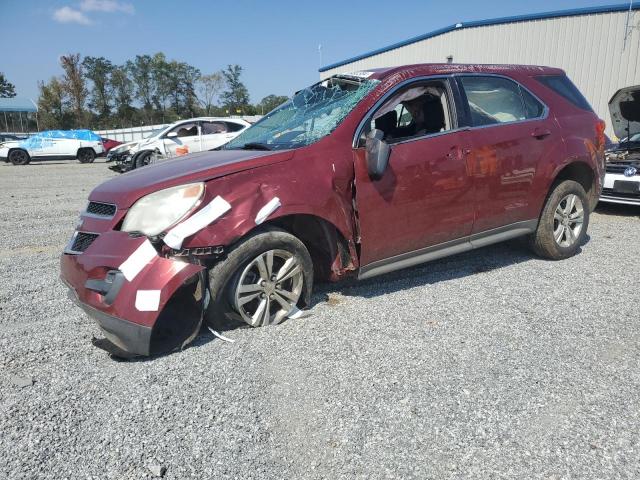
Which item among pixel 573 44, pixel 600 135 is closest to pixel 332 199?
pixel 600 135

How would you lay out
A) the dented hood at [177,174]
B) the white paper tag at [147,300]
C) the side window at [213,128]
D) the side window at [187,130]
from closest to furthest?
the white paper tag at [147,300]
the dented hood at [177,174]
the side window at [187,130]
the side window at [213,128]

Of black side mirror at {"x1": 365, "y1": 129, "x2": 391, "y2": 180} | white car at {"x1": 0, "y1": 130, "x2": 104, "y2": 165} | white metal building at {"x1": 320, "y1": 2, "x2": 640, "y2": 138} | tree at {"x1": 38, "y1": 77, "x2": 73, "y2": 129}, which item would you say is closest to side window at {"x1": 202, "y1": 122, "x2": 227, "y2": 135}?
white metal building at {"x1": 320, "y1": 2, "x2": 640, "y2": 138}

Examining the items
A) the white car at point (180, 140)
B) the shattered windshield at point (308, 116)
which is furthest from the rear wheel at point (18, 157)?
the shattered windshield at point (308, 116)

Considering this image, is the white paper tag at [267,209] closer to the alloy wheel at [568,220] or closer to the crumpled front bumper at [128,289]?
the crumpled front bumper at [128,289]

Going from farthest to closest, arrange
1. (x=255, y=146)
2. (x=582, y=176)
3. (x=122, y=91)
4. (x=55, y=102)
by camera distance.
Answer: (x=122, y=91) < (x=55, y=102) < (x=582, y=176) < (x=255, y=146)

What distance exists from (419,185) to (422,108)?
0.87 metres

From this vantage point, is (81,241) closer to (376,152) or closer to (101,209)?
(101,209)

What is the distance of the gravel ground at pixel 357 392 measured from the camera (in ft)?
6.84

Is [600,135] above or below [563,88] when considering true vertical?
below

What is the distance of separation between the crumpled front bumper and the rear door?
97.6 inches

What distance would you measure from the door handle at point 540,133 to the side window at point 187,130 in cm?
1257

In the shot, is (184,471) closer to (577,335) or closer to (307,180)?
(307,180)

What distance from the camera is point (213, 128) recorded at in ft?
50.7

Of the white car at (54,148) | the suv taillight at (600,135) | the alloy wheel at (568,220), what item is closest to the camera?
the alloy wheel at (568,220)
